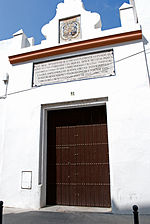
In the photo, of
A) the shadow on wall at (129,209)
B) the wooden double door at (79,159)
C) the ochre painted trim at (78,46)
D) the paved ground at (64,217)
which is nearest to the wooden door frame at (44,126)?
the wooden double door at (79,159)

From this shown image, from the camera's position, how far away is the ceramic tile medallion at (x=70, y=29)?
19.6ft

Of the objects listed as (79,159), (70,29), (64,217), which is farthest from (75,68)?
(64,217)

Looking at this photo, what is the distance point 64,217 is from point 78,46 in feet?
15.9

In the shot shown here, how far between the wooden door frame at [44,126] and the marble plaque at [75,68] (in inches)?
30.2

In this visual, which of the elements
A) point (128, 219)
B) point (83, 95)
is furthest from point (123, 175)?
point (83, 95)

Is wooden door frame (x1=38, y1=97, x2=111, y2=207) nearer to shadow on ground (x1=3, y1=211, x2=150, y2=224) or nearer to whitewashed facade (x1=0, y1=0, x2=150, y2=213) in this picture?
whitewashed facade (x1=0, y1=0, x2=150, y2=213)

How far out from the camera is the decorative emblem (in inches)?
235

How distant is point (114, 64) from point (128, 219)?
13.4 feet

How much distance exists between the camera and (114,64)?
5141 millimetres

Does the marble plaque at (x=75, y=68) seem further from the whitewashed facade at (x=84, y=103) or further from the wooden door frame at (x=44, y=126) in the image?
the wooden door frame at (x=44, y=126)

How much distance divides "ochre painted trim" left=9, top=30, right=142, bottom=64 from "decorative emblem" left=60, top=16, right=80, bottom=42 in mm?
579

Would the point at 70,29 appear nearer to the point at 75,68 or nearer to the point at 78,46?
the point at 78,46

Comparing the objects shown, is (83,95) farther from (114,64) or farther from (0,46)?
(0,46)

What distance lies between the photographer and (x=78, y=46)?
18.0 feet
